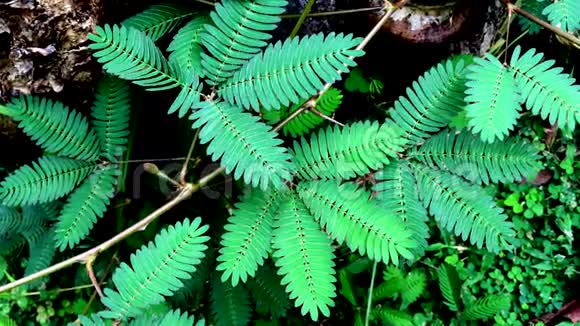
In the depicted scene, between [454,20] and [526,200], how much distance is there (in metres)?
0.98

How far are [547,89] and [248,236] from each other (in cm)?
113

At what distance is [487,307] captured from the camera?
2.43 metres

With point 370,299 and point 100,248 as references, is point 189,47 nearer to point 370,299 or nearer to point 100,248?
point 100,248

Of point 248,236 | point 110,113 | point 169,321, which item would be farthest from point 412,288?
point 110,113

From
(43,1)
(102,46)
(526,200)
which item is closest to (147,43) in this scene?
(102,46)

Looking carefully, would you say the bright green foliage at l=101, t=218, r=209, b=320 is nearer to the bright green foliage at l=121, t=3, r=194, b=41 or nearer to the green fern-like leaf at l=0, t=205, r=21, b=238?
the bright green foliage at l=121, t=3, r=194, b=41

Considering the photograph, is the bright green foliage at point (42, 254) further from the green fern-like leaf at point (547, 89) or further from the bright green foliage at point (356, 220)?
the green fern-like leaf at point (547, 89)

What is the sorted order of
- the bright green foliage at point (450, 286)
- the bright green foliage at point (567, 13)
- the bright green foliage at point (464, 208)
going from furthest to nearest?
the bright green foliage at point (450, 286) < the bright green foliage at point (567, 13) < the bright green foliage at point (464, 208)

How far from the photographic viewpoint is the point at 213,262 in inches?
96.6

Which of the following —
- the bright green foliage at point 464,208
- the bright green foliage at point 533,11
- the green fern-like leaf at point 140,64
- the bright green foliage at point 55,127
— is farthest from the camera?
the bright green foliage at point 533,11

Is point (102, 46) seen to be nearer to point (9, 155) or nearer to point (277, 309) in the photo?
point (9, 155)

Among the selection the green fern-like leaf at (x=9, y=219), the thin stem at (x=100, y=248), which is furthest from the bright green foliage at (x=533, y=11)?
the green fern-like leaf at (x=9, y=219)

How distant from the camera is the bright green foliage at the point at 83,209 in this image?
2.13 m

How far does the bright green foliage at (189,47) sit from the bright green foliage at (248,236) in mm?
502
